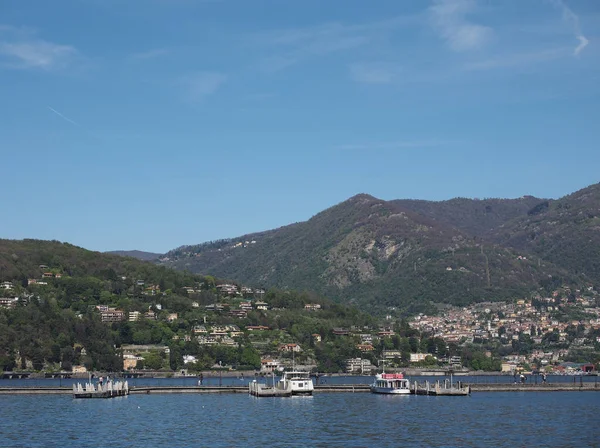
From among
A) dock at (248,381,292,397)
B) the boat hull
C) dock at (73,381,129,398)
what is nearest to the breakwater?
the boat hull

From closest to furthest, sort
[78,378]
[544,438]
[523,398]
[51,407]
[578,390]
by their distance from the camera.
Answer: [544,438] → [51,407] → [523,398] → [578,390] → [78,378]

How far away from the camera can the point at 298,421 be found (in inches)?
3438

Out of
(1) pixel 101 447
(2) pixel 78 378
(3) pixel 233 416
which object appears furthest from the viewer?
(2) pixel 78 378

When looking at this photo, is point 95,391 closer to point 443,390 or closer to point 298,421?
point 298,421

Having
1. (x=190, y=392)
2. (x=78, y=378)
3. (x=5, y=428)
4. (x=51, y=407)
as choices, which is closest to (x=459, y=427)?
(x=5, y=428)

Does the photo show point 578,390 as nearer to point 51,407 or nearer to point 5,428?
point 51,407

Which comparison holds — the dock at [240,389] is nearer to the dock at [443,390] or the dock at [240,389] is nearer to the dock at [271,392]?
the dock at [443,390]

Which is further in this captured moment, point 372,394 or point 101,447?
point 372,394

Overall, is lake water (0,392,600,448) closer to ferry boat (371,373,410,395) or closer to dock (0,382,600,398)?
ferry boat (371,373,410,395)

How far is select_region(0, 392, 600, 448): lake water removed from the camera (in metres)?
72.5

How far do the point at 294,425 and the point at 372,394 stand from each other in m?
48.3

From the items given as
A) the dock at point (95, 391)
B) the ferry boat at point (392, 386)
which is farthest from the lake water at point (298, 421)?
the ferry boat at point (392, 386)

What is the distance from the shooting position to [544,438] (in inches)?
2958

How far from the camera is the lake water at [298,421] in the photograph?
7250cm
